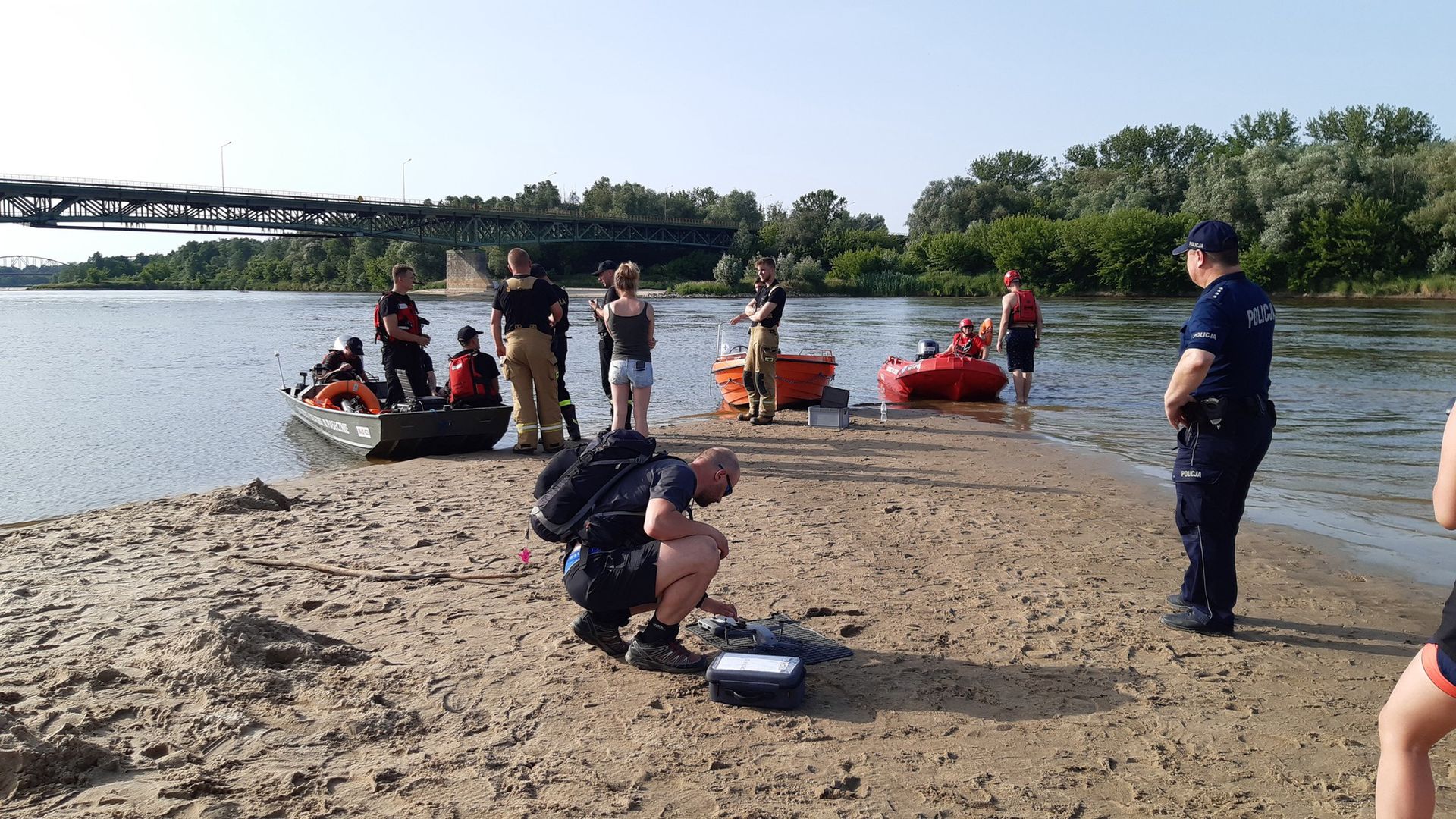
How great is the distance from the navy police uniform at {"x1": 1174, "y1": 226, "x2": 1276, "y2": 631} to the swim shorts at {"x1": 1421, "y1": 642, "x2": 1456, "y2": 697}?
262 cm

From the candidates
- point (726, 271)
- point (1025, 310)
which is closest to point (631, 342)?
point (1025, 310)

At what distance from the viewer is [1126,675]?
4.66 metres

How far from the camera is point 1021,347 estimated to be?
15352 millimetres

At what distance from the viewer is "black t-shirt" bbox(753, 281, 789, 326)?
12.6m

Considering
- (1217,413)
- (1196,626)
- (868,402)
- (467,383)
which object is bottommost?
(868,402)

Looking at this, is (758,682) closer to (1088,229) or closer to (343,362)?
(343,362)

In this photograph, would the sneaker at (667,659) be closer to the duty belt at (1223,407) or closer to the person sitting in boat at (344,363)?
the duty belt at (1223,407)

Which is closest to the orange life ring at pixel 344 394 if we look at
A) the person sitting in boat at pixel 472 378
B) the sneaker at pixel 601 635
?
the person sitting in boat at pixel 472 378

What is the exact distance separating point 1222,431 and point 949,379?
1135 centimetres

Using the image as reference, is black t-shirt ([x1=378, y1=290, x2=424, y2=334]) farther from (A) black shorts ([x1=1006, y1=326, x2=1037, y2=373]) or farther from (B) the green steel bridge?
(B) the green steel bridge

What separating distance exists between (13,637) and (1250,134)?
127263mm

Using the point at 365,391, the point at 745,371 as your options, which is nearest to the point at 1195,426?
the point at 745,371

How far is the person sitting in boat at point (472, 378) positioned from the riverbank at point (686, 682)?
386 cm

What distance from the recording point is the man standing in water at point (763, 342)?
12.6 m
